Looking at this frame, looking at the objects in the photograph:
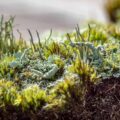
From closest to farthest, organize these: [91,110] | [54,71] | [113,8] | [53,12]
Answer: [91,110], [54,71], [113,8], [53,12]

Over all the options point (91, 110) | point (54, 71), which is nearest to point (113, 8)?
point (54, 71)

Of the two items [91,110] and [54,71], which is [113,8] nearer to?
[54,71]

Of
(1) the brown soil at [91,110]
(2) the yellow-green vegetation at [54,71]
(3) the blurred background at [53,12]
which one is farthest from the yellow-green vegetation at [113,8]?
(1) the brown soil at [91,110]

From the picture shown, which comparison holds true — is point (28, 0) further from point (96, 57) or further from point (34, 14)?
point (96, 57)

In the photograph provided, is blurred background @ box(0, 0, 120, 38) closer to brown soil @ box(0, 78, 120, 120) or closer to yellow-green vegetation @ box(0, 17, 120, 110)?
yellow-green vegetation @ box(0, 17, 120, 110)

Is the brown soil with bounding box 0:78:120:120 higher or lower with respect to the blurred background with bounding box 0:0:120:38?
higher

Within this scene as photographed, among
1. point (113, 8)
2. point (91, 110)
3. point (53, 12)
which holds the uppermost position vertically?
point (91, 110)

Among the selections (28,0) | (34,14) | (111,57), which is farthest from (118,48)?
(28,0)

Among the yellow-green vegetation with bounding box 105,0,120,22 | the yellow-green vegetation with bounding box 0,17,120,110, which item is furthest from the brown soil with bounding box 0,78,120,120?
the yellow-green vegetation with bounding box 105,0,120,22
